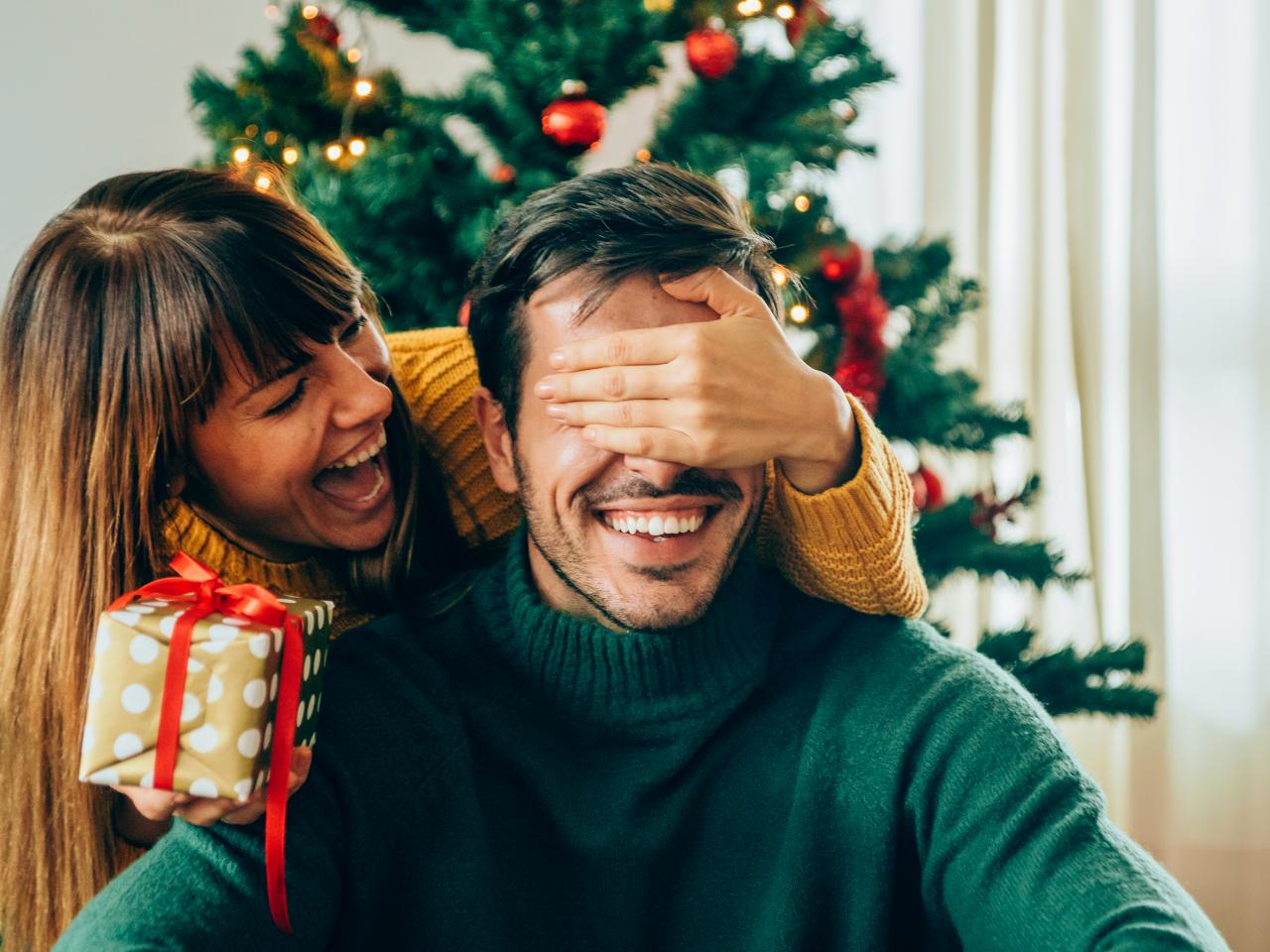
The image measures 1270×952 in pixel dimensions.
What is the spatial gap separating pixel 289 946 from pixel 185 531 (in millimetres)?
528

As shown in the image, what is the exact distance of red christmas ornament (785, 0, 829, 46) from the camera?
1563mm

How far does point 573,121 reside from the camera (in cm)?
141

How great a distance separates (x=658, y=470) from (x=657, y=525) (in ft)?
0.17

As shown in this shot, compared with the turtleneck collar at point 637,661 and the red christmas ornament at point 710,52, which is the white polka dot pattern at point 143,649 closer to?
the turtleneck collar at point 637,661

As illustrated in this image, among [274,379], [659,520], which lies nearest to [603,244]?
[659,520]

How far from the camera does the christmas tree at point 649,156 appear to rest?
1.44 meters

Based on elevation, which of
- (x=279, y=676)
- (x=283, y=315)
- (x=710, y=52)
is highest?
(x=710, y=52)

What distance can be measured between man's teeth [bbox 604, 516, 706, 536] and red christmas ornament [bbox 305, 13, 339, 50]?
97 centimetres

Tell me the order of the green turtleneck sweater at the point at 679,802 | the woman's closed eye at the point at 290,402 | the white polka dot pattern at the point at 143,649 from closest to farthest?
the white polka dot pattern at the point at 143,649 → the green turtleneck sweater at the point at 679,802 → the woman's closed eye at the point at 290,402

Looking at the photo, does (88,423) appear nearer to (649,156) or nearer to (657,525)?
(657,525)

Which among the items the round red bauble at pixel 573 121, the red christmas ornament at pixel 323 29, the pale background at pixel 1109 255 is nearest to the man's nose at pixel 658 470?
the round red bauble at pixel 573 121

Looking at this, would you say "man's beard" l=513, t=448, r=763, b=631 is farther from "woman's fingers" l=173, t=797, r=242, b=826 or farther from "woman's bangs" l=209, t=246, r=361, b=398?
"woman's fingers" l=173, t=797, r=242, b=826

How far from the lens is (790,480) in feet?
3.71

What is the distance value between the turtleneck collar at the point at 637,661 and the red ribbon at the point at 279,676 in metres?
0.28
